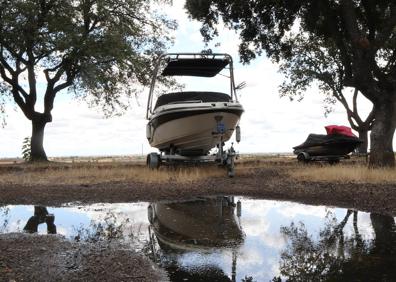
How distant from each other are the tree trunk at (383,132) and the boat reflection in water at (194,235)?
8.19 m

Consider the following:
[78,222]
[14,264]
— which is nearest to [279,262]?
[14,264]

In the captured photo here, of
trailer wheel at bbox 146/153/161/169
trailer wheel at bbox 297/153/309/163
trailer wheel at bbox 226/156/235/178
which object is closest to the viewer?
trailer wheel at bbox 226/156/235/178

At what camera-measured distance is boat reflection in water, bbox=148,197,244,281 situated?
5.05 metres

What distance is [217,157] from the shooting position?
15.7m

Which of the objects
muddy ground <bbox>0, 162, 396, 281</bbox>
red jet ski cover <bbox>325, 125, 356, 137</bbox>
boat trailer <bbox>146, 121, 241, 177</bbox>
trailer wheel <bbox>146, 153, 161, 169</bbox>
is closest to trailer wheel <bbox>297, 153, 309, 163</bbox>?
red jet ski cover <bbox>325, 125, 356, 137</bbox>

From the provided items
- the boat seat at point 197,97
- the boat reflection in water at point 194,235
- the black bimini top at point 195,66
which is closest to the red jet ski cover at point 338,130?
the black bimini top at point 195,66

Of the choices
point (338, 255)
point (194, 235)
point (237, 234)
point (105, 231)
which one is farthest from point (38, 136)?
point (338, 255)

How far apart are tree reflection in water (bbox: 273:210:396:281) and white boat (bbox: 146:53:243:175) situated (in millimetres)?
8155

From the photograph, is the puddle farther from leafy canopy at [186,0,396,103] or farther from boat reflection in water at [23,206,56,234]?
leafy canopy at [186,0,396,103]

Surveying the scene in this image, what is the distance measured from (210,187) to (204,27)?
9.51m

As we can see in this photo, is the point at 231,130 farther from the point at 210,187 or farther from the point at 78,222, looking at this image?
the point at 78,222

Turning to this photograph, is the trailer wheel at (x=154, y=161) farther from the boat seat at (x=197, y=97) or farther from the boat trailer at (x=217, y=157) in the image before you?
the boat seat at (x=197, y=97)

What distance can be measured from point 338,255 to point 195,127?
1043 cm

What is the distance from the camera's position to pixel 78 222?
796cm
